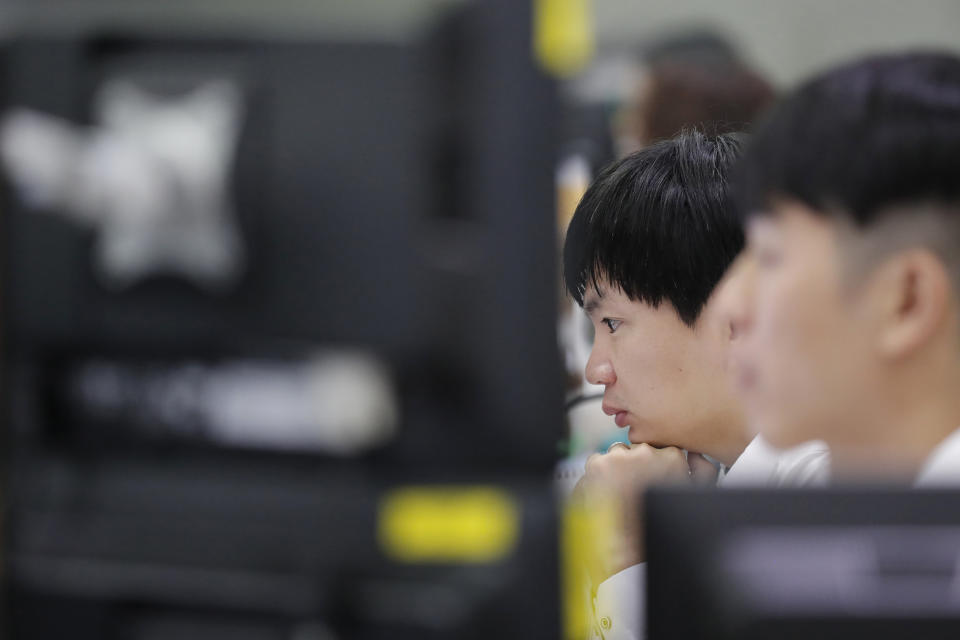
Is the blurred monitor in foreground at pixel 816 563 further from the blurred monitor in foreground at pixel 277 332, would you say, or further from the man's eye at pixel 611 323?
the man's eye at pixel 611 323

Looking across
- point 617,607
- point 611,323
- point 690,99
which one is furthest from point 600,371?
point 690,99

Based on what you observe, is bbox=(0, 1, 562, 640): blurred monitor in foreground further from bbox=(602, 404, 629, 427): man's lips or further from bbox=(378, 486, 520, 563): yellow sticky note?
bbox=(602, 404, 629, 427): man's lips

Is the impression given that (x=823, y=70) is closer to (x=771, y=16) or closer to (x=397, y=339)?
(x=397, y=339)

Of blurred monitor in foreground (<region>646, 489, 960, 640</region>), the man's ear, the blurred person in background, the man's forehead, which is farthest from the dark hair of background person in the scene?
blurred monitor in foreground (<region>646, 489, 960, 640</region>)

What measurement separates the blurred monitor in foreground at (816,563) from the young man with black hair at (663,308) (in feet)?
0.65

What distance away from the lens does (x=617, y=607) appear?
588 mm

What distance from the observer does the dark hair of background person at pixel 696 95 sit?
2.78 ft

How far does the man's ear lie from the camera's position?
19.1 inches

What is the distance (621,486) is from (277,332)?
0.22 meters

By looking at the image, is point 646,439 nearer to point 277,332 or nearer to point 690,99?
point 277,332

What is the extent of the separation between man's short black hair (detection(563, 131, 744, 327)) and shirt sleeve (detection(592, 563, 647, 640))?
15 centimetres

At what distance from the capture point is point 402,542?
47 cm

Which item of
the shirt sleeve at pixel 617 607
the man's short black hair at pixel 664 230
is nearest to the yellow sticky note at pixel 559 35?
the man's short black hair at pixel 664 230

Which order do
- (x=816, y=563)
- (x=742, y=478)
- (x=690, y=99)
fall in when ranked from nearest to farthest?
(x=816, y=563) → (x=742, y=478) → (x=690, y=99)
